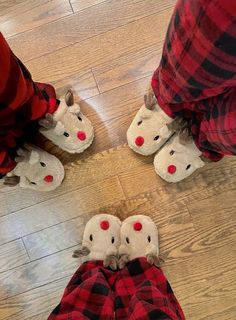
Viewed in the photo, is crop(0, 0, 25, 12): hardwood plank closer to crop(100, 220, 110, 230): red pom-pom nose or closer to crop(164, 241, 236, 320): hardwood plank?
crop(100, 220, 110, 230): red pom-pom nose

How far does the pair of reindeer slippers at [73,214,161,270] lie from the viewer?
0.90 metres

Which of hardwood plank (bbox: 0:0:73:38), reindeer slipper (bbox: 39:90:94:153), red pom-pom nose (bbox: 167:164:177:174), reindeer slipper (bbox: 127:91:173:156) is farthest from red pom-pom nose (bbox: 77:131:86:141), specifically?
hardwood plank (bbox: 0:0:73:38)

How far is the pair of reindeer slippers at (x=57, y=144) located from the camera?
85 cm

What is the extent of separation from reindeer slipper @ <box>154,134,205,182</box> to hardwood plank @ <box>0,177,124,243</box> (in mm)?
122

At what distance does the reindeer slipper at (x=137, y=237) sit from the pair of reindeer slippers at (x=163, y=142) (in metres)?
0.12

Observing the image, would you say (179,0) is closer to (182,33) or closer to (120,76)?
(182,33)

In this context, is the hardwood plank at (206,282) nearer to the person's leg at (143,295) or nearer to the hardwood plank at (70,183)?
the person's leg at (143,295)

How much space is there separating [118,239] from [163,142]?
0.26 metres

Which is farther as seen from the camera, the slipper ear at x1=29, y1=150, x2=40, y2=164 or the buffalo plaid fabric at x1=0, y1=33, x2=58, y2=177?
the slipper ear at x1=29, y1=150, x2=40, y2=164

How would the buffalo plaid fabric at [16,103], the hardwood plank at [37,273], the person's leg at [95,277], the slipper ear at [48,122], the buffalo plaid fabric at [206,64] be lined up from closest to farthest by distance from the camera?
the buffalo plaid fabric at [206,64] → the buffalo plaid fabric at [16,103] → the person's leg at [95,277] → the slipper ear at [48,122] → the hardwood plank at [37,273]

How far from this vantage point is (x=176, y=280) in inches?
36.5

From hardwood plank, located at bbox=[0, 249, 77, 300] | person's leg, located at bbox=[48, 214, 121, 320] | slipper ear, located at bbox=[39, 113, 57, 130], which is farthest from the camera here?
hardwood plank, located at bbox=[0, 249, 77, 300]

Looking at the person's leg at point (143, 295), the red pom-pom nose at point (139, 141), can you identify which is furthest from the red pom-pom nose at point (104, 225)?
the red pom-pom nose at point (139, 141)

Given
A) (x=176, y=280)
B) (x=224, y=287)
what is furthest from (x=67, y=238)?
(x=224, y=287)
